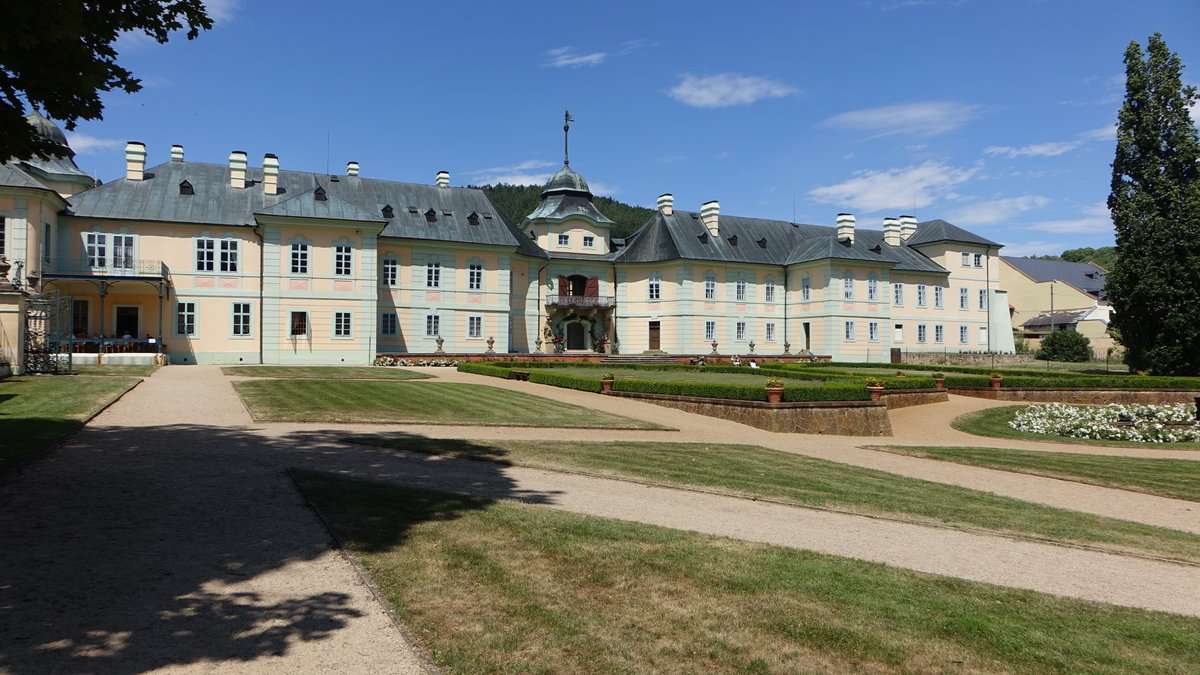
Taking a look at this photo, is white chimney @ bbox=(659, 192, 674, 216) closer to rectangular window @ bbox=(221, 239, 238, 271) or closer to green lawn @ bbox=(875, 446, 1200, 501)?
rectangular window @ bbox=(221, 239, 238, 271)

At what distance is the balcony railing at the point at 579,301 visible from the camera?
47062 mm

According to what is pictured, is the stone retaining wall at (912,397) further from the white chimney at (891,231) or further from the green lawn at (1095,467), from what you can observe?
the white chimney at (891,231)

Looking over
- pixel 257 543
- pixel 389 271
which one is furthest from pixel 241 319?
pixel 257 543

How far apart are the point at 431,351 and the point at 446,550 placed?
117 feet

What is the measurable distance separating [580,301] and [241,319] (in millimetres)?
20116

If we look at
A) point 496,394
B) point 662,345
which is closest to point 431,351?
point 662,345

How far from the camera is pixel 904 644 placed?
4953 mm

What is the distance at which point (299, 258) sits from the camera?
118ft

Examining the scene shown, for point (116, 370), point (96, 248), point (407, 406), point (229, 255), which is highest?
point (96, 248)

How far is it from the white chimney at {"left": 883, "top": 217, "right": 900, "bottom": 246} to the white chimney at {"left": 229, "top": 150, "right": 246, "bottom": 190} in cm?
4469

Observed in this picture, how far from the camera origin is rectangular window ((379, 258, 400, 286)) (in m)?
40.8

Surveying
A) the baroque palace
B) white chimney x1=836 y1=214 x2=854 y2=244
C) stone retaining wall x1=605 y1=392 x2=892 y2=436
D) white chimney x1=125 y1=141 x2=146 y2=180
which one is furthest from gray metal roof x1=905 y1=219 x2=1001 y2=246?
white chimney x1=125 y1=141 x2=146 y2=180

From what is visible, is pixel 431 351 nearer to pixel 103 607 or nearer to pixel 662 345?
pixel 662 345

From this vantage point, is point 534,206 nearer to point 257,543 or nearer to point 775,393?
point 775,393
